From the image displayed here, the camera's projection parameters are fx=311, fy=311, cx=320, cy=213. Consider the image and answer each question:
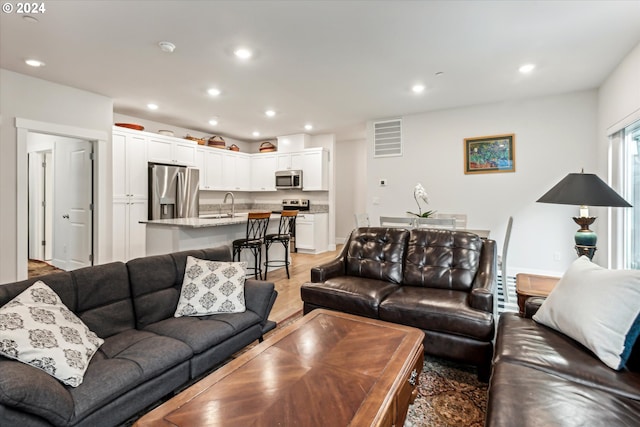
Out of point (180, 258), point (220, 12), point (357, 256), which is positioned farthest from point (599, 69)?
point (180, 258)

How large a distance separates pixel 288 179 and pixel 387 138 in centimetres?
247

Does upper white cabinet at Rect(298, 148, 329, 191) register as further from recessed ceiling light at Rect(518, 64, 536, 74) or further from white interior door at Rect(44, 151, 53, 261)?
white interior door at Rect(44, 151, 53, 261)

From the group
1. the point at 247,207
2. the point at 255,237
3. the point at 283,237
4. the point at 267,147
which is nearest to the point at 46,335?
the point at 255,237

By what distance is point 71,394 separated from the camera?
128cm

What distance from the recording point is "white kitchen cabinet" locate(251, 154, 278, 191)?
741 cm

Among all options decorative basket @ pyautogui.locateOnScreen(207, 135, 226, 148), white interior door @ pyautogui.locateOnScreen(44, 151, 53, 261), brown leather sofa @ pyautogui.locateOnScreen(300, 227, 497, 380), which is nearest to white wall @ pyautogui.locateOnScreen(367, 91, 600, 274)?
brown leather sofa @ pyautogui.locateOnScreen(300, 227, 497, 380)

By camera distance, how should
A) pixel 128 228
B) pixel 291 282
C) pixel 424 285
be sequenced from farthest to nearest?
pixel 128 228, pixel 291 282, pixel 424 285

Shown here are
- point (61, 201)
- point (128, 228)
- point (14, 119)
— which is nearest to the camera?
point (14, 119)

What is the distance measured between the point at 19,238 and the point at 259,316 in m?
3.58

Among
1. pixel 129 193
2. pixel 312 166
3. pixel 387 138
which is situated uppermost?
pixel 387 138

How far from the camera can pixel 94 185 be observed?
4.61m

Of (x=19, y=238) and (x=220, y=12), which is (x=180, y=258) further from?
(x=19, y=238)

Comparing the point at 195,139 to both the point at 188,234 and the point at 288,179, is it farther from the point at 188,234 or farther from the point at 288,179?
the point at 188,234

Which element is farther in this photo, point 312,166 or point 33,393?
point 312,166
